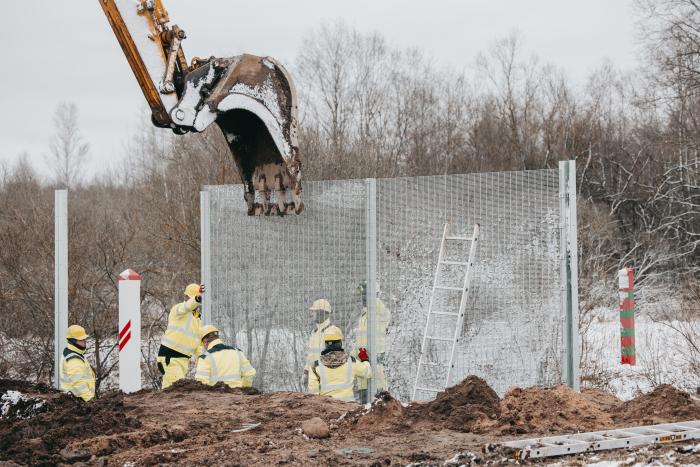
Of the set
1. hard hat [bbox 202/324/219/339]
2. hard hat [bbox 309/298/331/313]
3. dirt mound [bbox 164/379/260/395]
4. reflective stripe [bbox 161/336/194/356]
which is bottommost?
dirt mound [bbox 164/379/260/395]

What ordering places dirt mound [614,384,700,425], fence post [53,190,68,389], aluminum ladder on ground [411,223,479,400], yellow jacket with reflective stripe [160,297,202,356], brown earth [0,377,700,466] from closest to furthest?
brown earth [0,377,700,466] → dirt mound [614,384,700,425] → aluminum ladder on ground [411,223,479,400] → fence post [53,190,68,389] → yellow jacket with reflective stripe [160,297,202,356]

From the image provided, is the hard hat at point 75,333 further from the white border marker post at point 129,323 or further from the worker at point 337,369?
the worker at point 337,369

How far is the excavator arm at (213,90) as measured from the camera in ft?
29.0

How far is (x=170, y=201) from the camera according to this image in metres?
15.7

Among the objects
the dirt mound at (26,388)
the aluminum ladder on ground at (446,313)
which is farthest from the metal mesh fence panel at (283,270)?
the dirt mound at (26,388)

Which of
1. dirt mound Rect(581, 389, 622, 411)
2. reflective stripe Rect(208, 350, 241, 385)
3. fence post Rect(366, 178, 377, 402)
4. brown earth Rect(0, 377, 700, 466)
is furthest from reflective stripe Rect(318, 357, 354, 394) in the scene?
dirt mound Rect(581, 389, 622, 411)

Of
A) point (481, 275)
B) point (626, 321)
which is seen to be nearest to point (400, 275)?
point (481, 275)

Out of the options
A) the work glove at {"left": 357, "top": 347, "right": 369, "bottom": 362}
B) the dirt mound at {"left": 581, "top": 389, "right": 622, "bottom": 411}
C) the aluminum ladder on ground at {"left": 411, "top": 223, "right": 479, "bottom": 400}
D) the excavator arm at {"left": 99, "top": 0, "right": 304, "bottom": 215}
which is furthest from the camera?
the work glove at {"left": 357, "top": 347, "right": 369, "bottom": 362}

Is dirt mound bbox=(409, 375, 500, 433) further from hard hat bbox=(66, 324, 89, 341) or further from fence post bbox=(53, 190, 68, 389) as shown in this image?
fence post bbox=(53, 190, 68, 389)

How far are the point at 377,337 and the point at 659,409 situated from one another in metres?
3.22

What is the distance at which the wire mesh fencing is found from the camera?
852 centimetres

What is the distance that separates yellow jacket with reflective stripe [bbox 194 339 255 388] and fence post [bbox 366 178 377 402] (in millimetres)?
1359

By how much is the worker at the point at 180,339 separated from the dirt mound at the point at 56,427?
2.44 meters

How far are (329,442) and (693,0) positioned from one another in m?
19.6
